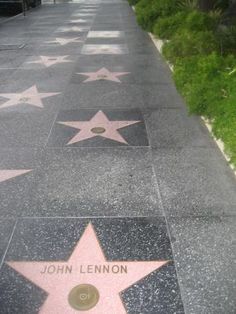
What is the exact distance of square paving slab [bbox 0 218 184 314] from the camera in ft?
9.42

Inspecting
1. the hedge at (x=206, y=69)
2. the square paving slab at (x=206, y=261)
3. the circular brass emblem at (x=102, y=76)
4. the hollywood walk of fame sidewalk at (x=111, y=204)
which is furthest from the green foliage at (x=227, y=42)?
the square paving slab at (x=206, y=261)

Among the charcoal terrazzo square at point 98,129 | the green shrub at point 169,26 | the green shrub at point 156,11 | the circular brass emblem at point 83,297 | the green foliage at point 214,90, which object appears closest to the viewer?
the circular brass emblem at point 83,297

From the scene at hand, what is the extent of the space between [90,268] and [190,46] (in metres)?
5.86

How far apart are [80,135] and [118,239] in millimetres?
2408

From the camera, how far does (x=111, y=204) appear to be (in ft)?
13.2

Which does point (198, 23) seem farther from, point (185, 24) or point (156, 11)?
point (156, 11)

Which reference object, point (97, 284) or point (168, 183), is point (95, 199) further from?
point (97, 284)

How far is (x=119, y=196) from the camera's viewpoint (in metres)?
4.17

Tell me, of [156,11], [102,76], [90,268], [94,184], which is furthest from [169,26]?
[90,268]

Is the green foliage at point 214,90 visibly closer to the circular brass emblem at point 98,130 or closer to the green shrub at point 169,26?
the circular brass emblem at point 98,130

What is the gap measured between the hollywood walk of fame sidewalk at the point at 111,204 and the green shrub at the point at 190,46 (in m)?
0.74

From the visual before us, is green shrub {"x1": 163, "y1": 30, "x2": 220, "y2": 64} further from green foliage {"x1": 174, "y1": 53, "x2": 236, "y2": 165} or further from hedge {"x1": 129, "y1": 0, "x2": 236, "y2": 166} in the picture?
green foliage {"x1": 174, "y1": 53, "x2": 236, "y2": 165}

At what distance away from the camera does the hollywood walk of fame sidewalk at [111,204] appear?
2.97 metres

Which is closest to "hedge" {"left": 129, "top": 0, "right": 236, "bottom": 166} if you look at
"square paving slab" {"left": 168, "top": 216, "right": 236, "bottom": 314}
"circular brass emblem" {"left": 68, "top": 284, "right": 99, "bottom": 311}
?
"square paving slab" {"left": 168, "top": 216, "right": 236, "bottom": 314}
